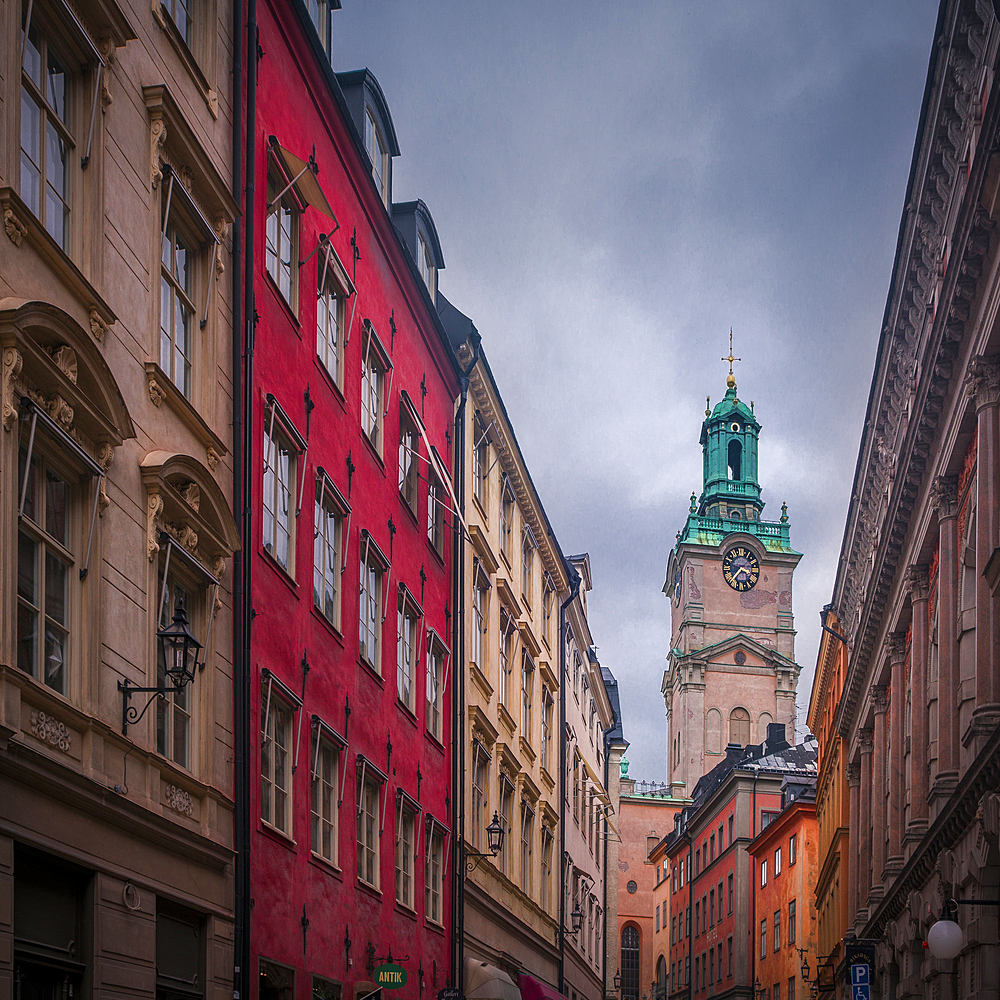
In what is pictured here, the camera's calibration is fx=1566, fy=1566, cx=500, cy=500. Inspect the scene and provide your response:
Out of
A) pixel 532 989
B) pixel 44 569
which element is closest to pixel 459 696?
Result: pixel 532 989

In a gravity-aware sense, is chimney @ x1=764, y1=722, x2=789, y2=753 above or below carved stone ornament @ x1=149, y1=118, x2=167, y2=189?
below

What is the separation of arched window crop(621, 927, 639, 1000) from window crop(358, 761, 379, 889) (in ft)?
292

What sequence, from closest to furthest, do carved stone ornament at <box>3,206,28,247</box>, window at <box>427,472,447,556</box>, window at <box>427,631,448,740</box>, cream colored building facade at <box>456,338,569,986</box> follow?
carved stone ornament at <box>3,206,28,247</box> → window at <box>427,631,448,740</box> → window at <box>427,472,447,556</box> → cream colored building facade at <box>456,338,569,986</box>

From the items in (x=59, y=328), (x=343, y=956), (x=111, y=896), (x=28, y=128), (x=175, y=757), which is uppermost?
(x=28, y=128)

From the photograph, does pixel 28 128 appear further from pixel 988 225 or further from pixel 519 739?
pixel 519 739

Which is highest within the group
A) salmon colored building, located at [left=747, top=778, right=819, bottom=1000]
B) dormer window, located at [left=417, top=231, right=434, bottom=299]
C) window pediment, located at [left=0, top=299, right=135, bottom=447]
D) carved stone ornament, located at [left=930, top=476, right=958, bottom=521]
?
dormer window, located at [left=417, top=231, right=434, bottom=299]

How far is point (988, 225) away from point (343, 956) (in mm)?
11801

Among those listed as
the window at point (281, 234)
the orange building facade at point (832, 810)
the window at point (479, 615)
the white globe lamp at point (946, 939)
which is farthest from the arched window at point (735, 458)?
the white globe lamp at point (946, 939)

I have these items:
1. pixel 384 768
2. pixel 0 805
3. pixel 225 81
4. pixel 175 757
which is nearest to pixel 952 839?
pixel 384 768

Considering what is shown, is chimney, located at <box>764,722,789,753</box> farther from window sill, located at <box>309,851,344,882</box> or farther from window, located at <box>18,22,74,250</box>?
window, located at <box>18,22,74,250</box>

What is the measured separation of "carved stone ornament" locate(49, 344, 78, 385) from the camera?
11.3 m

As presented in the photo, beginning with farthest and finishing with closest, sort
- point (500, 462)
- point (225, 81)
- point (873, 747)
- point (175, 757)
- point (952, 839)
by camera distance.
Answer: point (873, 747) → point (500, 462) → point (952, 839) → point (225, 81) → point (175, 757)

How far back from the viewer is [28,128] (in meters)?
11.4

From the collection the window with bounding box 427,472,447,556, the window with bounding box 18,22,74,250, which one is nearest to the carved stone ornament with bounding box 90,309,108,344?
the window with bounding box 18,22,74,250
